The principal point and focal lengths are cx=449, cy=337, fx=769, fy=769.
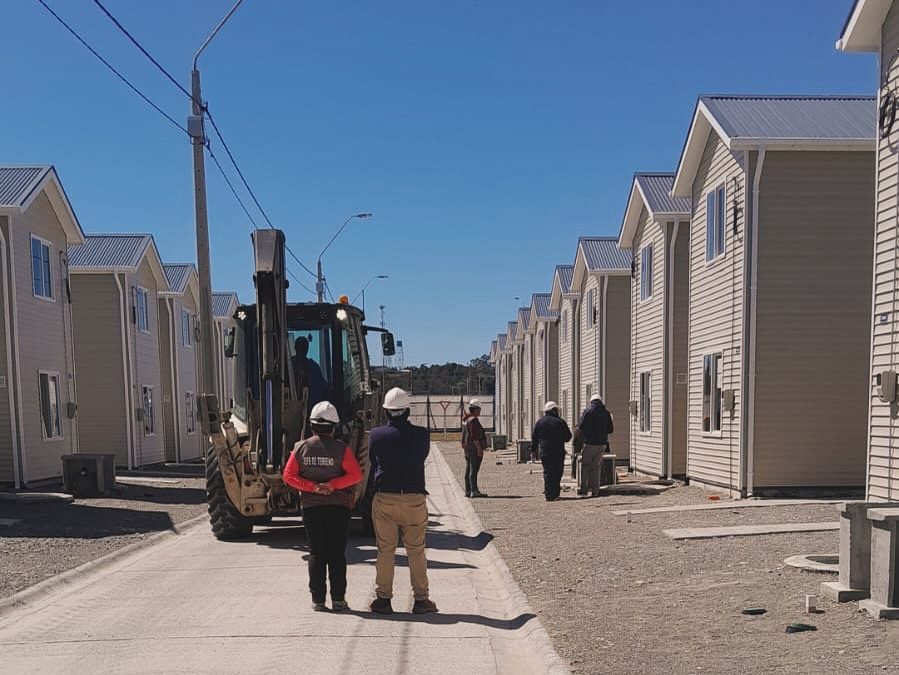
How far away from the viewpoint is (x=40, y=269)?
18156 mm

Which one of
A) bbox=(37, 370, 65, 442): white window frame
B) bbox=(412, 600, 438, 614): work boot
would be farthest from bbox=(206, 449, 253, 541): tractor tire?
bbox=(37, 370, 65, 442): white window frame

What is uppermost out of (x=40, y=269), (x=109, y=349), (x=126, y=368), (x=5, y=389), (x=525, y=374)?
(x=40, y=269)

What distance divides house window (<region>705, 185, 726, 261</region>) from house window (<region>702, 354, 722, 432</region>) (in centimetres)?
205

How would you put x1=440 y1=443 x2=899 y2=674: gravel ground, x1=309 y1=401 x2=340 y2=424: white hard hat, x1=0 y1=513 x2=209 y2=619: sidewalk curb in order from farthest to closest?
x1=0 y1=513 x2=209 y2=619: sidewalk curb
x1=309 y1=401 x2=340 y2=424: white hard hat
x1=440 y1=443 x2=899 y2=674: gravel ground

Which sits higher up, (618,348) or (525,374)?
(618,348)

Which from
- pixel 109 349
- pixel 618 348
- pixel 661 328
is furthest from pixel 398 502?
pixel 109 349

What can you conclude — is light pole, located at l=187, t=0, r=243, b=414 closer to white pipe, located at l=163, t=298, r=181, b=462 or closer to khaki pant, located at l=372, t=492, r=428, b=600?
khaki pant, located at l=372, t=492, r=428, b=600

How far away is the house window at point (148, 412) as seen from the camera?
25.1 m

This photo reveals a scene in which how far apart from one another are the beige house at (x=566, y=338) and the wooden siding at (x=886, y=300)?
17123 millimetres

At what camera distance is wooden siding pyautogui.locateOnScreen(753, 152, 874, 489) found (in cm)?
1316

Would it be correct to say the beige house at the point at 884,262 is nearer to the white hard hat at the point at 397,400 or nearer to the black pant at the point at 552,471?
the black pant at the point at 552,471

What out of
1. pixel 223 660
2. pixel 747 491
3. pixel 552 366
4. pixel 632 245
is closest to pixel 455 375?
pixel 552 366

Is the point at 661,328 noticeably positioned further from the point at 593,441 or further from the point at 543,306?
the point at 543,306

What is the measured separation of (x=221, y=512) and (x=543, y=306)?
26389mm
